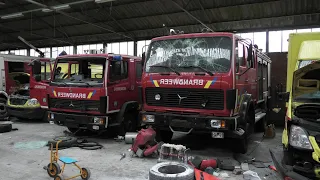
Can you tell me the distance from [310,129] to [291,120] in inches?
11.8

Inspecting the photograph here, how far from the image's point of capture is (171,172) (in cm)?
405

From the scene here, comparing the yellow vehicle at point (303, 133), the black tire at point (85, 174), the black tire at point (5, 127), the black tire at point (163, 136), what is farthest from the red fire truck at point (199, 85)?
the black tire at point (5, 127)

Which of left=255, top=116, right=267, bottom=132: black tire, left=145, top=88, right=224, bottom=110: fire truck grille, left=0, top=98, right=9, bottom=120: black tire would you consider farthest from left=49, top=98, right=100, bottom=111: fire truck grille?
left=255, top=116, right=267, bottom=132: black tire

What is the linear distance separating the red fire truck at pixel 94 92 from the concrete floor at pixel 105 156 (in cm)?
69

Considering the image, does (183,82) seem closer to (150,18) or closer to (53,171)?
(53,171)

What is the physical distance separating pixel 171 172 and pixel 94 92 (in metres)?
3.17

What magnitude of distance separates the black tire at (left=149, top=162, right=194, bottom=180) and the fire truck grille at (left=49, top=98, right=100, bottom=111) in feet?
A: 9.71

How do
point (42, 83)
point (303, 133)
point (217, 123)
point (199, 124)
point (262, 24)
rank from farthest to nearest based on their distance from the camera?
point (262, 24), point (42, 83), point (199, 124), point (217, 123), point (303, 133)

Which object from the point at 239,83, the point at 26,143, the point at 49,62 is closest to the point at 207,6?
the point at 49,62

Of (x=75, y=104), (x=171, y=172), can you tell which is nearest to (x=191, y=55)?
(x=171, y=172)

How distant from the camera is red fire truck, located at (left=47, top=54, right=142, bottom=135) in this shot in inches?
256

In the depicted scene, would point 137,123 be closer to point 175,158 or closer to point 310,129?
point 175,158

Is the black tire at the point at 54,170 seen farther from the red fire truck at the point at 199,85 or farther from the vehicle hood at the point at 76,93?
the vehicle hood at the point at 76,93

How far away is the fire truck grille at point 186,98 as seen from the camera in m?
5.13
